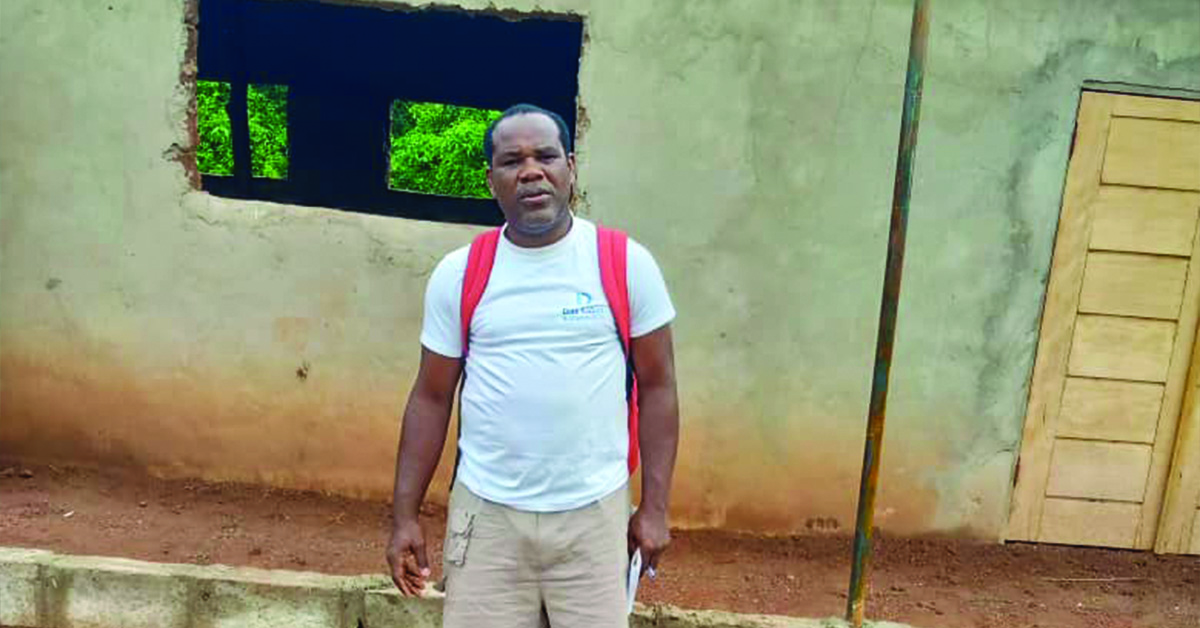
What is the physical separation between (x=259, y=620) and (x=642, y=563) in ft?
5.70

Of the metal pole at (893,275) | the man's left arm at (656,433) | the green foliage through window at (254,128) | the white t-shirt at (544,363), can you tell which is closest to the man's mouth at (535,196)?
the white t-shirt at (544,363)

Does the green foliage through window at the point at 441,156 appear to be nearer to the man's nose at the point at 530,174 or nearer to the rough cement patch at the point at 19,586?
the rough cement patch at the point at 19,586

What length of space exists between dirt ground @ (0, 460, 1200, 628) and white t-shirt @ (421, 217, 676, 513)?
5.35ft

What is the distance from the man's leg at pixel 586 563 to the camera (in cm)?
210

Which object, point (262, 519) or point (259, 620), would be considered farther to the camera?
point (262, 519)

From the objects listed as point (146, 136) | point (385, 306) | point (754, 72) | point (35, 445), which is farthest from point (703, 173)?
point (35, 445)

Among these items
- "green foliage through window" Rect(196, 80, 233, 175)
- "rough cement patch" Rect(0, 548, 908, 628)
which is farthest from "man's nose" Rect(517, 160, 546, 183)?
"green foliage through window" Rect(196, 80, 233, 175)

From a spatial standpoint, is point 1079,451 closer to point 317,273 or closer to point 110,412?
point 317,273

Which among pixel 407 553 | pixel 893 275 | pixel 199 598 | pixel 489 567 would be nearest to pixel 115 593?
pixel 199 598

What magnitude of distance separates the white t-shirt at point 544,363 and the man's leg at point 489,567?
0.05 metres

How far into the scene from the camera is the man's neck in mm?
2090

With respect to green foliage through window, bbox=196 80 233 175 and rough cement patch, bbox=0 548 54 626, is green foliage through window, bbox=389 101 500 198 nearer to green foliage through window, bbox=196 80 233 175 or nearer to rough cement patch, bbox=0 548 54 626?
green foliage through window, bbox=196 80 233 175

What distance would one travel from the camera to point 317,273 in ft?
13.3

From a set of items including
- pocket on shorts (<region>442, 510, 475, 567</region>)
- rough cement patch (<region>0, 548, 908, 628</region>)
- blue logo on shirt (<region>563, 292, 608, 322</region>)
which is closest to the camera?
blue logo on shirt (<region>563, 292, 608, 322</region>)
